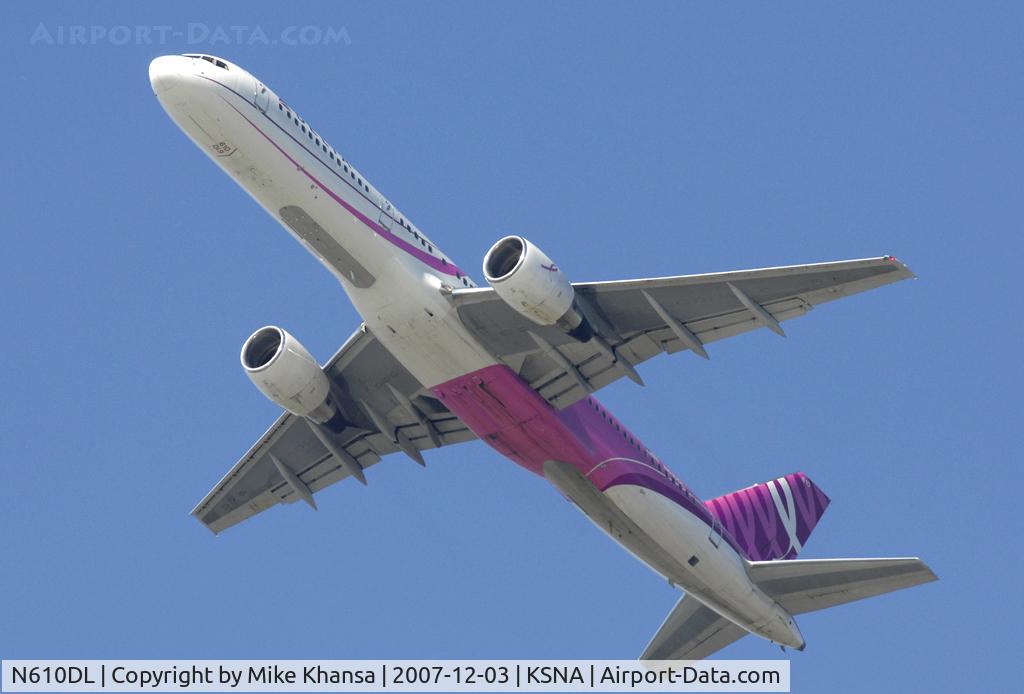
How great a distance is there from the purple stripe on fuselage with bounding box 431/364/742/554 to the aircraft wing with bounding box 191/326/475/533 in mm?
2637

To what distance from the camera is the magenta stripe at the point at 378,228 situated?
1395 inches

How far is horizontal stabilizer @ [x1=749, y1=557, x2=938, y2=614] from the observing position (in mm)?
39719

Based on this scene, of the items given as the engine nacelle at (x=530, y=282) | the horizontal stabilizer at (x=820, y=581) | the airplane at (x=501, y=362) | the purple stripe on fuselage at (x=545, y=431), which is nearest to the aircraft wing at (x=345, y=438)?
the airplane at (x=501, y=362)

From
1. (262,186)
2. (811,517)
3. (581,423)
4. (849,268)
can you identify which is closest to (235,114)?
(262,186)

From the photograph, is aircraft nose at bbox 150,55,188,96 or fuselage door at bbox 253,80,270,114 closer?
aircraft nose at bbox 150,55,188,96

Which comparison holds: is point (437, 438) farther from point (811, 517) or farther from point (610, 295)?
point (811, 517)

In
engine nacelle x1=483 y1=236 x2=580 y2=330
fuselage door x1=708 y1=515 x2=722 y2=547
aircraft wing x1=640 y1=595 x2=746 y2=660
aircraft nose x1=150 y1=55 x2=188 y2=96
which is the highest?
aircraft nose x1=150 y1=55 x2=188 y2=96

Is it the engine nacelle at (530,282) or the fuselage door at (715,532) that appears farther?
the fuselage door at (715,532)

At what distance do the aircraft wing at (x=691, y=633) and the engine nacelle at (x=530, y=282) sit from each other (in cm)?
1088

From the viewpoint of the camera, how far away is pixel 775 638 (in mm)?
41688

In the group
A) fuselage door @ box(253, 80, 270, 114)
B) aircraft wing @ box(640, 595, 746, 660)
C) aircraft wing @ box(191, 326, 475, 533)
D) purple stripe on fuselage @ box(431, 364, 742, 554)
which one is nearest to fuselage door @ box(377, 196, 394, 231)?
aircraft wing @ box(191, 326, 475, 533)

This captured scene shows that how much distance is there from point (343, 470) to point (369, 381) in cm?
447

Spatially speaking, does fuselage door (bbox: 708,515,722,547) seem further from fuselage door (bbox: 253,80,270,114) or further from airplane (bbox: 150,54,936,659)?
A: fuselage door (bbox: 253,80,270,114)

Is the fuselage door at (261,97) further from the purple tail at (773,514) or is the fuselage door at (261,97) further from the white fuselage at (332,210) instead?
the purple tail at (773,514)
